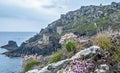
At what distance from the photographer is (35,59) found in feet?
70.7

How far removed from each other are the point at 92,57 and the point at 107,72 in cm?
106

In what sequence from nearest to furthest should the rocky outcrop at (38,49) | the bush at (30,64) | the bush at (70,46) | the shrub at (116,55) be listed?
the shrub at (116,55) < the bush at (70,46) < the bush at (30,64) < the rocky outcrop at (38,49)

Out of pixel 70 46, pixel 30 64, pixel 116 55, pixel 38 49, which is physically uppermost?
pixel 116 55

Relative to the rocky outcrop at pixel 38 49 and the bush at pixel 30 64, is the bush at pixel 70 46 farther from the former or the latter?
the rocky outcrop at pixel 38 49

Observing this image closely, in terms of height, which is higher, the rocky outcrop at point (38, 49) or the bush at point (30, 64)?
the bush at point (30, 64)

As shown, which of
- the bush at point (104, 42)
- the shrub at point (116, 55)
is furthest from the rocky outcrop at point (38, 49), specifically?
the shrub at point (116, 55)

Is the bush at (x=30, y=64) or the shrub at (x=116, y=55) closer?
the shrub at (x=116, y=55)

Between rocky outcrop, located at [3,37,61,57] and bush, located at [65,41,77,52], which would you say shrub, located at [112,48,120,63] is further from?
rocky outcrop, located at [3,37,61,57]

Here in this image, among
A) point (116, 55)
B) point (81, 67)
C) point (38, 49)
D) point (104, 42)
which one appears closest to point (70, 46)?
point (104, 42)

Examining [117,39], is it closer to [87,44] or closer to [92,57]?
[92,57]

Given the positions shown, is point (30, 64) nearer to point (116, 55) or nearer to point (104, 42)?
point (104, 42)

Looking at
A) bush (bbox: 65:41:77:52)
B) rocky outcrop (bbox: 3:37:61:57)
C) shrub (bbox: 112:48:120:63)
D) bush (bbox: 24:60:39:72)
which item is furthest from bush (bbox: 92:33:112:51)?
rocky outcrop (bbox: 3:37:61:57)

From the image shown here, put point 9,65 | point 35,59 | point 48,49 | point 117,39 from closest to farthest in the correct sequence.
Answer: point 117,39
point 35,59
point 9,65
point 48,49

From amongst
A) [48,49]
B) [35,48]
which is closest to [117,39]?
[48,49]
